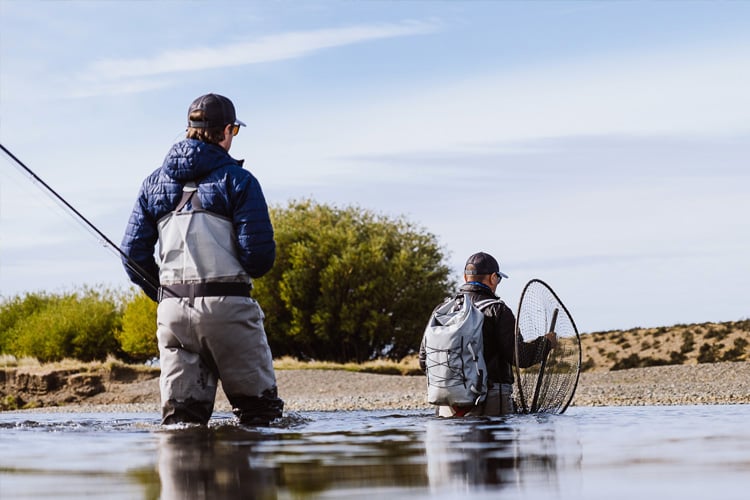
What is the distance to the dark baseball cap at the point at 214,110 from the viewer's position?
7410 mm

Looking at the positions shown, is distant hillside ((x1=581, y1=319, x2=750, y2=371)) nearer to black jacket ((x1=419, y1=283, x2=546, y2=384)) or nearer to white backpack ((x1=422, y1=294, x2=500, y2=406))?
black jacket ((x1=419, y1=283, x2=546, y2=384))

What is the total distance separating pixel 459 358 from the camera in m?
8.42

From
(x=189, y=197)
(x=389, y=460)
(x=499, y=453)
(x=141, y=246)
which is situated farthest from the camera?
(x=141, y=246)

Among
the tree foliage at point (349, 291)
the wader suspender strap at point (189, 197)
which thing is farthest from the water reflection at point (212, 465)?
the tree foliage at point (349, 291)

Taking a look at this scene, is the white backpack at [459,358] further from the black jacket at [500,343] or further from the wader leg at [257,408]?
the wader leg at [257,408]

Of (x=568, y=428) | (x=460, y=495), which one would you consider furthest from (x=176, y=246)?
(x=460, y=495)

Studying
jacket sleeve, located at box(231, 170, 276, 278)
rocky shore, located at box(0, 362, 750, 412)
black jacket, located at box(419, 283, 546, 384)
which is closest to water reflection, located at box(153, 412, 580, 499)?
black jacket, located at box(419, 283, 546, 384)

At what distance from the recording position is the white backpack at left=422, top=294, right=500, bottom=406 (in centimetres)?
841

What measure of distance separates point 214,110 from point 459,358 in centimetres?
287

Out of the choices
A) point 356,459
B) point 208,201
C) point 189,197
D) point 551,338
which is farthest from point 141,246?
point 551,338

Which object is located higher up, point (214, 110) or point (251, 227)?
point (214, 110)

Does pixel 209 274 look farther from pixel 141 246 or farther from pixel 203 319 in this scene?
pixel 141 246

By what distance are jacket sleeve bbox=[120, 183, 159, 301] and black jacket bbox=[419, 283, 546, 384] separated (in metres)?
2.49

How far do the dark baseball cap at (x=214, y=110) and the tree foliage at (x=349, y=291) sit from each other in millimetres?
30162
